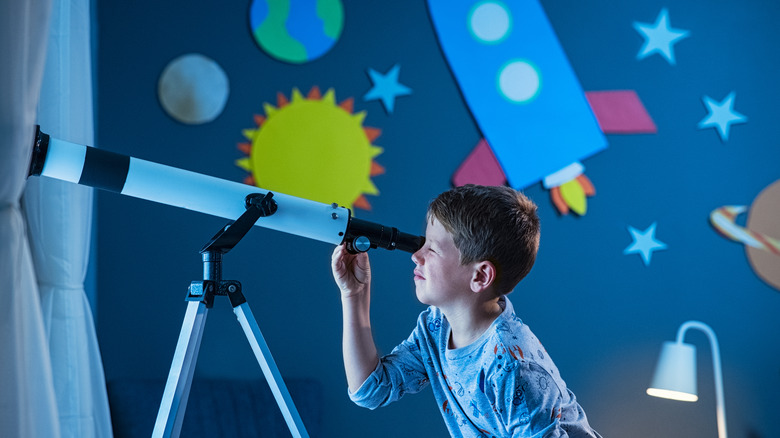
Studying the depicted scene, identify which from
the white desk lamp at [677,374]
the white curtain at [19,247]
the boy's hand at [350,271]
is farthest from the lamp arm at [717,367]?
the white curtain at [19,247]

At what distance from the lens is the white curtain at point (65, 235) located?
1788 mm

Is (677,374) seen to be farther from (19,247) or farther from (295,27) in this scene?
(19,247)

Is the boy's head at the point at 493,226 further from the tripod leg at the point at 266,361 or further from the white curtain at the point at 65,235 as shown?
the white curtain at the point at 65,235

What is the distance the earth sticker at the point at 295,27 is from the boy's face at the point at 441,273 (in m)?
1.13

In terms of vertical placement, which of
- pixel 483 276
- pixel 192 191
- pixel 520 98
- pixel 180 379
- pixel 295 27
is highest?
pixel 295 27

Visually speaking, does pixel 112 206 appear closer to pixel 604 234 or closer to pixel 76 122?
pixel 76 122

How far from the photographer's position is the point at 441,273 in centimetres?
149

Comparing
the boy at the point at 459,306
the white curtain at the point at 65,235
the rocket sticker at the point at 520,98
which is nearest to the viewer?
the boy at the point at 459,306

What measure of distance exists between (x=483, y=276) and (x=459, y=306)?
0.26 ft

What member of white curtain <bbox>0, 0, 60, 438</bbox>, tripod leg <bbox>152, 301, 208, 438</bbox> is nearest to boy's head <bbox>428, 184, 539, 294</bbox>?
tripod leg <bbox>152, 301, 208, 438</bbox>

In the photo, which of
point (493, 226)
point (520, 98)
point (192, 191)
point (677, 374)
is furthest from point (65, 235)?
point (677, 374)

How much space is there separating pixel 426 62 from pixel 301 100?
465mm

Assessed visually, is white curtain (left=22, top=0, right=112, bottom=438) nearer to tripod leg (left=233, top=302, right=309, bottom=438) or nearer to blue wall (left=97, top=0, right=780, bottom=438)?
blue wall (left=97, top=0, right=780, bottom=438)

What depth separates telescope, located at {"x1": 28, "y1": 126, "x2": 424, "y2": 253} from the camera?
1.22 m
